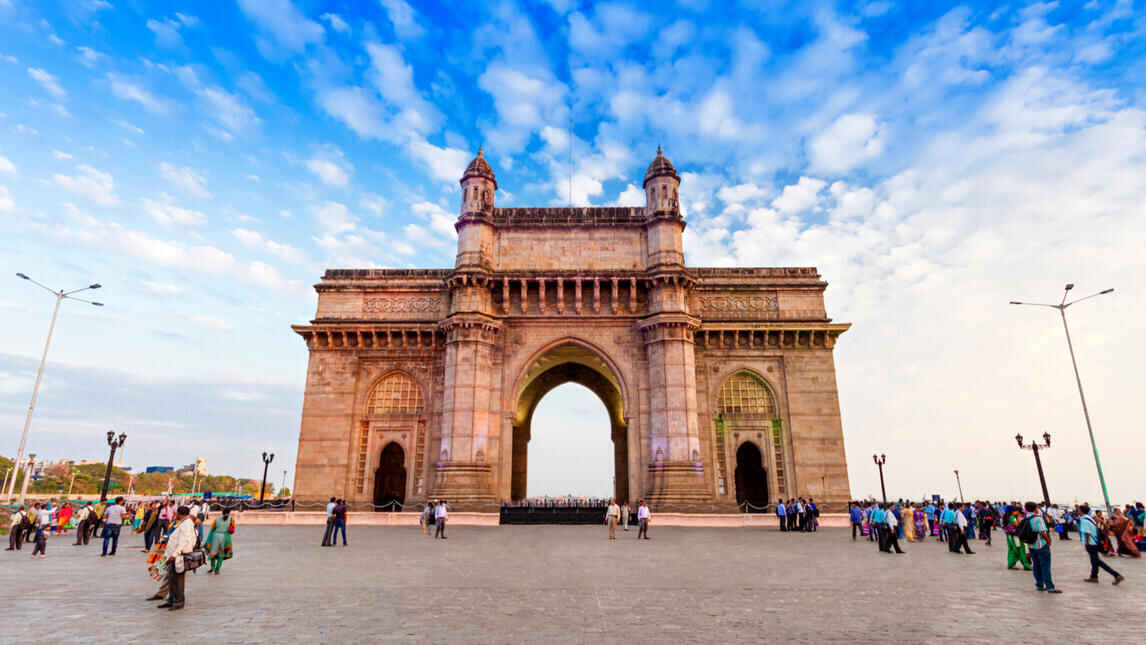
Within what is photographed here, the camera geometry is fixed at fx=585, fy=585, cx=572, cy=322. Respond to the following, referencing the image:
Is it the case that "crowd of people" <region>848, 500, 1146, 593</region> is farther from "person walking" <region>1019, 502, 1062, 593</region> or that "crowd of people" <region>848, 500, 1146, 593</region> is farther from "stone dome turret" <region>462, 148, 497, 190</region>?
"stone dome turret" <region>462, 148, 497, 190</region>

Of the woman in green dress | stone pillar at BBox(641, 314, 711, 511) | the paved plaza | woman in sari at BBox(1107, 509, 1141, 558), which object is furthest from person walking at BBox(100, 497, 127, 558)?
woman in sari at BBox(1107, 509, 1141, 558)

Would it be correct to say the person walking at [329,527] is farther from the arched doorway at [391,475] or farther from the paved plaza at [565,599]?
the arched doorway at [391,475]

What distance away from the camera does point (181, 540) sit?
766 cm

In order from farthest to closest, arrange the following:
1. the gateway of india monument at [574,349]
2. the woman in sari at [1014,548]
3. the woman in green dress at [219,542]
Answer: the gateway of india monument at [574,349], the woman in sari at [1014,548], the woman in green dress at [219,542]

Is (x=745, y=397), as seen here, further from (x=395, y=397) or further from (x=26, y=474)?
(x=26, y=474)

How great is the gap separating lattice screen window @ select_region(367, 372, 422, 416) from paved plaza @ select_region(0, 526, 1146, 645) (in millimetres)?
15186

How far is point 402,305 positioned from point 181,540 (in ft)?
79.1

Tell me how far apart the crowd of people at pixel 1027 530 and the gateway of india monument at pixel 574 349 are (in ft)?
21.7

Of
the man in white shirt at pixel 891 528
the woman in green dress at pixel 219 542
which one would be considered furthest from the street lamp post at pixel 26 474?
the man in white shirt at pixel 891 528

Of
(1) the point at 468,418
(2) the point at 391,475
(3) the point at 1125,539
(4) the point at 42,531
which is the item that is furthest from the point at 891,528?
(2) the point at 391,475

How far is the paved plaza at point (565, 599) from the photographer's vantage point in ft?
20.6

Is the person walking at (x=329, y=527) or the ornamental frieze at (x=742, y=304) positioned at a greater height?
the ornamental frieze at (x=742, y=304)

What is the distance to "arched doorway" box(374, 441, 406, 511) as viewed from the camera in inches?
1189

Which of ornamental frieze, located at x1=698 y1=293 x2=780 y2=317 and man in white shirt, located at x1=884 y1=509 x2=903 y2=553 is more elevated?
ornamental frieze, located at x1=698 y1=293 x2=780 y2=317
